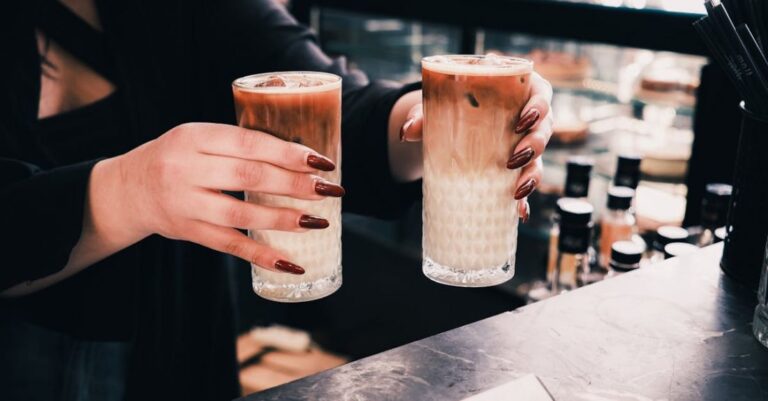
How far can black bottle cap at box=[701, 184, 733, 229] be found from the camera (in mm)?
1356

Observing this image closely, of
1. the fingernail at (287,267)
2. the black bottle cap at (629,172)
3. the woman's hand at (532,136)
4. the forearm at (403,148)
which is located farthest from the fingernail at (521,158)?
the black bottle cap at (629,172)

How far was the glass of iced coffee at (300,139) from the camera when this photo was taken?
2.49ft

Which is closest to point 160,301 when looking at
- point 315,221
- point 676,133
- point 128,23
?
point 128,23

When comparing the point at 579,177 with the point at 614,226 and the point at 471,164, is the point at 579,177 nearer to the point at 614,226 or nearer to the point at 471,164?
the point at 614,226

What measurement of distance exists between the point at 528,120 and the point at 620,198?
2.24 feet

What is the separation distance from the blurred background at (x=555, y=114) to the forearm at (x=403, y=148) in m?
0.74

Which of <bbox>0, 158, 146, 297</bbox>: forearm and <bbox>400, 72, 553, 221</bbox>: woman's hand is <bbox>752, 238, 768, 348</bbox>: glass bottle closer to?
<bbox>400, 72, 553, 221</bbox>: woman's hand

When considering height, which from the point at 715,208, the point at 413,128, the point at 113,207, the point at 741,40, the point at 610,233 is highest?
the point at 741,40

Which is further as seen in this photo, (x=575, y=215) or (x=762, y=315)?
(x=575, y=215)

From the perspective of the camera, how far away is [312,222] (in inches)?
30.7

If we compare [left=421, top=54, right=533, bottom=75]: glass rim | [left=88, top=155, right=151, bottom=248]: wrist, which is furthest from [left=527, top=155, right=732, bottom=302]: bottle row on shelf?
[left=88, top=155, right=151, bottom=248]: wrist

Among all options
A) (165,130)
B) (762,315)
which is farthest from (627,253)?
(165,130)

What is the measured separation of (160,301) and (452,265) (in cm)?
87

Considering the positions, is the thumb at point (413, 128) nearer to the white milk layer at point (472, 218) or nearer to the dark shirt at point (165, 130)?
the white milk layer at point (472, 218)
